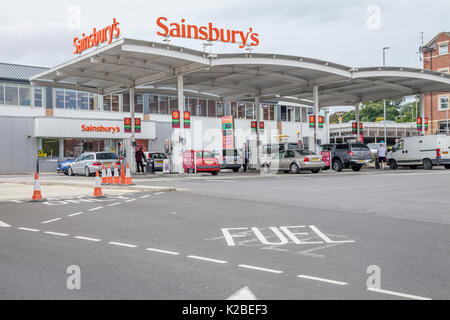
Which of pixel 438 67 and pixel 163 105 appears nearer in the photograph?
pixel 163 105

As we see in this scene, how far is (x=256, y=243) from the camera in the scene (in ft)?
22.7

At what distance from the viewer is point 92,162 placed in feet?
94.8

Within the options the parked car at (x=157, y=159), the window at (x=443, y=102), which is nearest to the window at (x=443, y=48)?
the window at (x=443, y=102)

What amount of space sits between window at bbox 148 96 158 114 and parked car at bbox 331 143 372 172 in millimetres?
22441

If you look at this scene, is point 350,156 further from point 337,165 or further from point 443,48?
point 443,48

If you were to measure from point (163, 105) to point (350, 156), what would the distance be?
23.7 metres

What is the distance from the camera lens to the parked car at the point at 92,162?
28547 mm

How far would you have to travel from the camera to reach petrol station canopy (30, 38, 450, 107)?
2448cm

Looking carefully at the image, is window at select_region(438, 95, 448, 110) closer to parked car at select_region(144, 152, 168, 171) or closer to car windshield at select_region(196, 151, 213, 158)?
parked car at select_region(144, 152, 168, 171)

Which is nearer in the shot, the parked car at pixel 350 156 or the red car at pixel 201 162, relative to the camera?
the red car at pixel 201 162

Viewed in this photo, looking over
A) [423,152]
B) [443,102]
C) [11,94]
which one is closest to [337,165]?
[423,152]

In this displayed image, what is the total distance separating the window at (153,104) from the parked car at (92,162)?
17026mm

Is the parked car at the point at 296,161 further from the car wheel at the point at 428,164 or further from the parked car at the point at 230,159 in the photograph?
the car wheel at the point at 428,164

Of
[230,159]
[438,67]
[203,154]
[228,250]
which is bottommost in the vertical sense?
[228,250]
